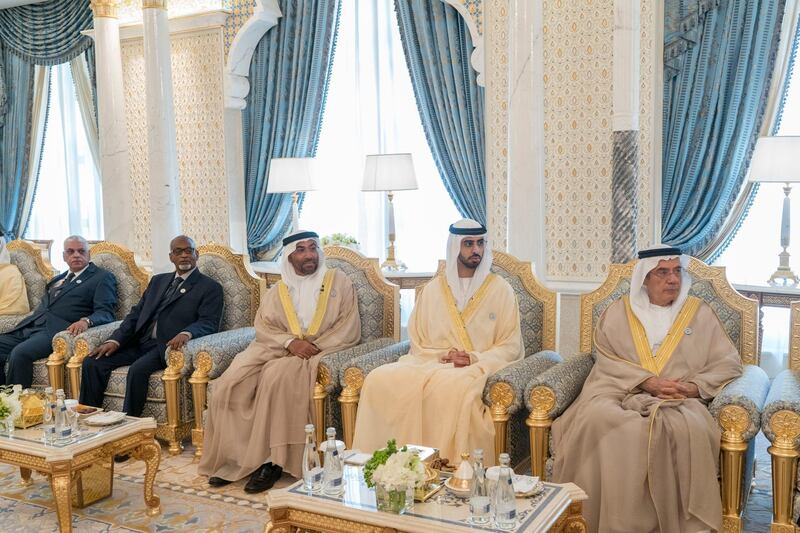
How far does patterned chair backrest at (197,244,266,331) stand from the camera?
18.4ft

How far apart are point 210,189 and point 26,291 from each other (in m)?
2.07

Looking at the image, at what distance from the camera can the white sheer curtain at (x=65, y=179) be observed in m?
9.54

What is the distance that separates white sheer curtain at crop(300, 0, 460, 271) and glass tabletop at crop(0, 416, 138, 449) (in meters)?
3.39

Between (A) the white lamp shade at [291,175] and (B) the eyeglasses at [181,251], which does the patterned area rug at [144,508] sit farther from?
(A) the white lamp shade at [291,175]

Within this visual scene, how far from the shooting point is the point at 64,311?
5961 millimetres

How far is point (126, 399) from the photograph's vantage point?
5098mm

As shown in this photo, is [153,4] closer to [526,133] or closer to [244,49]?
[244,49]

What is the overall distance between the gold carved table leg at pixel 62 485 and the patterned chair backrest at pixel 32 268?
10.2ft

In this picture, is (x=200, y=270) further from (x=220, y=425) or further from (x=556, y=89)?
(x=556, y=89)

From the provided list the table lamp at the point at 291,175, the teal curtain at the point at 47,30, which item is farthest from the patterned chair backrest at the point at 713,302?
the teal curtain at the point at 47,30

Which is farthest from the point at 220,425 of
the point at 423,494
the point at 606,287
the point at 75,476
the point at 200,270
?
the point at 606,287

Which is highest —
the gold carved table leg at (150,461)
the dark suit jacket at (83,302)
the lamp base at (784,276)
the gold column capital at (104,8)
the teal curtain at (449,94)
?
the gold column capital at (104,8)

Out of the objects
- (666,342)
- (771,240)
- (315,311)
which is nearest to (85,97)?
(315,311)

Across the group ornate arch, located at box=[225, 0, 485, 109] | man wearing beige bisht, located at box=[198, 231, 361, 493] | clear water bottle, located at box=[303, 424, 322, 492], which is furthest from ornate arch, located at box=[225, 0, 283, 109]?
clear water bottle, located at box=[303, 424, 322, 492]
